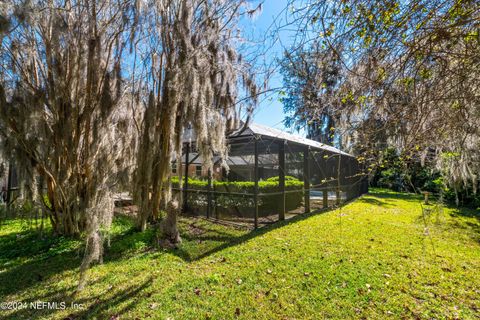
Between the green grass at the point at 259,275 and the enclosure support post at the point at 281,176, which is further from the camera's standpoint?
the enclosure support post at the point at 281,176

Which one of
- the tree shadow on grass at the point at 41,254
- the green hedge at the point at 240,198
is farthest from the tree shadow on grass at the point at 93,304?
the green hedge at the point at 240,198

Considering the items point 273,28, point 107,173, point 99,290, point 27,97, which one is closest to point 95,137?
point 107,173

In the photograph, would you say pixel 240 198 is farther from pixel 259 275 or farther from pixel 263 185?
pixel 259 275

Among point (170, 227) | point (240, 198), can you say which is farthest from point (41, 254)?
point (240, 198)

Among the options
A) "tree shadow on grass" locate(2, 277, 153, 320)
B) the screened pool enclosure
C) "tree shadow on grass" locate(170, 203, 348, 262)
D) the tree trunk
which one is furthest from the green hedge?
"tree shadow on grass" locate(2, 277, 153, 320)

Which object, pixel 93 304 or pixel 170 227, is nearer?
pixel 93 304

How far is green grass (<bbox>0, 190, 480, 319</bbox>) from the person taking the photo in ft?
7.75

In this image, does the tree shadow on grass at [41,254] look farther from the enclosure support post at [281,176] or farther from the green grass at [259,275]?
the enclosure support post at [281,176]

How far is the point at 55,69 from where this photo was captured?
11.5 feet

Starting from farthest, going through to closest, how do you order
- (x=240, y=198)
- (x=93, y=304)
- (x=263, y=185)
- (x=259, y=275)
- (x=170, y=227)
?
(x=263, y=185), (x=240, y=198), (x=170, y=227), (x=259, y=275), (x=93, y=304)

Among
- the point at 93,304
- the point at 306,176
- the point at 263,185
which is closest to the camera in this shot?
Result: the point at 93,304

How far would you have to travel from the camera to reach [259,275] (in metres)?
3.08

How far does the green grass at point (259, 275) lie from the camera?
7.75 ft

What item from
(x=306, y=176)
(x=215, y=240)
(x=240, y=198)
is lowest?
(x=215, y=240)
